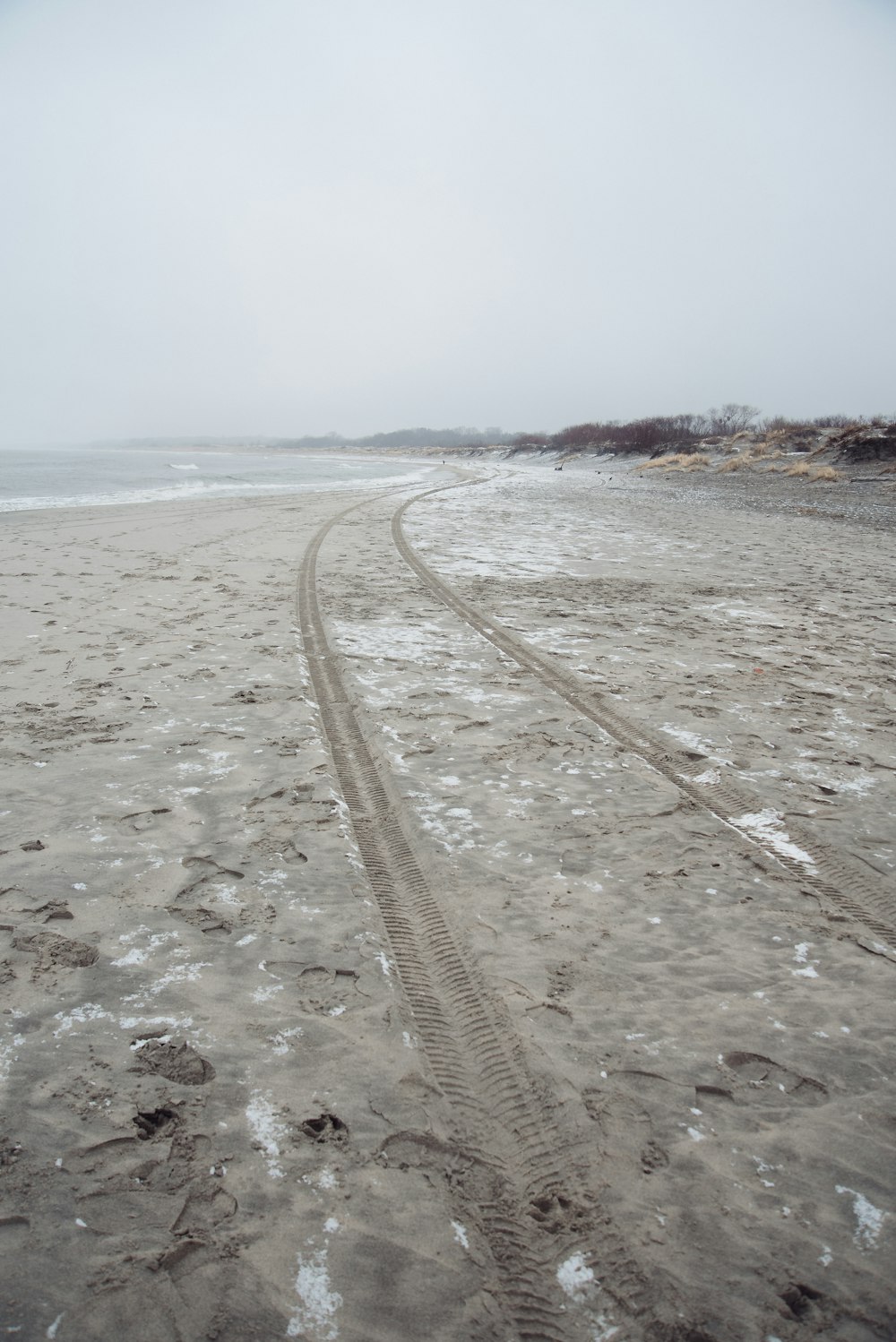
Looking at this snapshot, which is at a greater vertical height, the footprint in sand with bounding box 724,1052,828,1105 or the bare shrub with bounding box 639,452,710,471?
the bare shrub with bounding box 639,452,710,471

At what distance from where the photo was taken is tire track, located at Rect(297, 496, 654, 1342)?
1541 millimetres

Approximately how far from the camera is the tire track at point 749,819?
2816 mm

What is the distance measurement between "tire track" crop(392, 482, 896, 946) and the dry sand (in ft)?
0.07

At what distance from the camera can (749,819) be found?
3391mm

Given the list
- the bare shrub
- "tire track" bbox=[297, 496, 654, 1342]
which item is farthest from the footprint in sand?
the bare shrub

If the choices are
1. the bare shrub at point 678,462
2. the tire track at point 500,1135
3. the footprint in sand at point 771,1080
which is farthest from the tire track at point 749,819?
the bare shrub at point 678,462

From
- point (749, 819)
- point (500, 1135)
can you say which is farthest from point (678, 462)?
point (500, 1135)

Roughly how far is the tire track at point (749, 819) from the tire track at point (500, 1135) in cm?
151

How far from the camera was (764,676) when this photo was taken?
529 centimetres

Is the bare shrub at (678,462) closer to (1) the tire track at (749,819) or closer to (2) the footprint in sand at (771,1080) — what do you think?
(1) the tire track at (749,819)

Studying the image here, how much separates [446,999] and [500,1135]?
1.62ft

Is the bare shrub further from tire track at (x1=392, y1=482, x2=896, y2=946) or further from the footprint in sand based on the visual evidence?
the footprint in sand

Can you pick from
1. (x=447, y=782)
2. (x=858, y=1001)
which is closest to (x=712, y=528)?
(x=447, y=782)

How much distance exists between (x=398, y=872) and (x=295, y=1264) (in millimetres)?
1515
